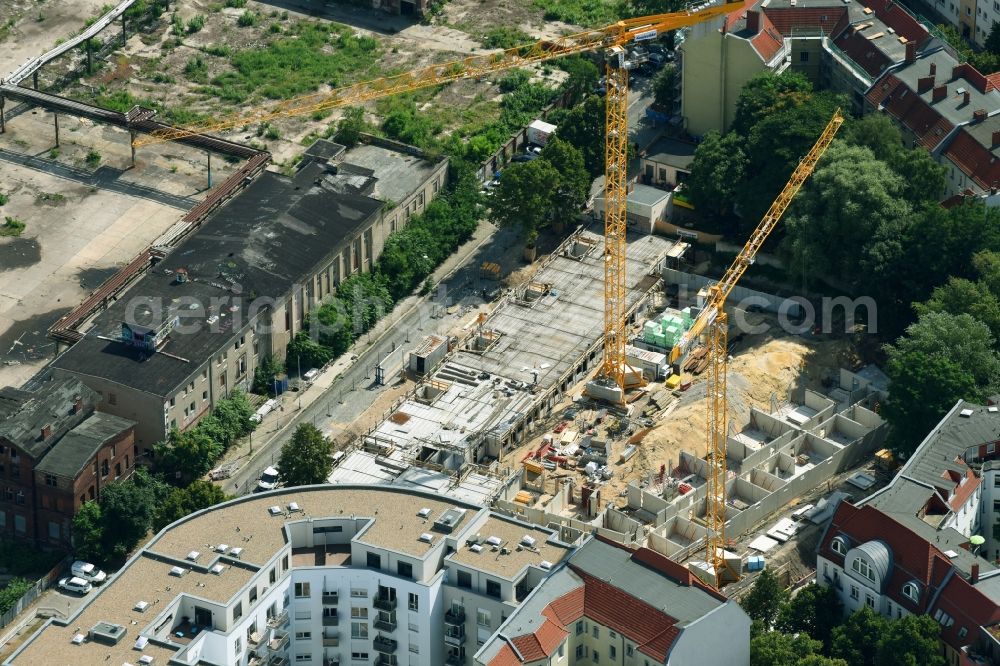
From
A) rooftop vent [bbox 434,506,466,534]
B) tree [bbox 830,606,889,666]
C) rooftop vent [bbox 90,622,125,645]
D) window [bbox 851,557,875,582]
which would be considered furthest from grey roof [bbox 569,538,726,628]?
rooftop vent [bbox 90,622,125,645]

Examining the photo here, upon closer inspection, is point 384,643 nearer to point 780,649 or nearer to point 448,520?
point 448,520

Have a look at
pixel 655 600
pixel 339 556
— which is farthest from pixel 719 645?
pixel 339 556

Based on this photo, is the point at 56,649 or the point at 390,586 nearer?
the point at 56,649

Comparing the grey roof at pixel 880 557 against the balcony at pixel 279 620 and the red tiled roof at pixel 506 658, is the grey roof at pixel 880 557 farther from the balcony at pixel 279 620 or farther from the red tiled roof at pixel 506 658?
the balcony at pixel 279 620

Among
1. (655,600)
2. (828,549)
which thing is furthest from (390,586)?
(828,549)

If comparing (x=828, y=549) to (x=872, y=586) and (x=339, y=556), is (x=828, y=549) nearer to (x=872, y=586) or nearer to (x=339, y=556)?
(x=872, y=586)

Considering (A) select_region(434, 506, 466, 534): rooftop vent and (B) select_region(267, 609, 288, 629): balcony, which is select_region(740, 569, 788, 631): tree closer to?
(A) select_region(434, 506, 466, 534): rooftop vent
